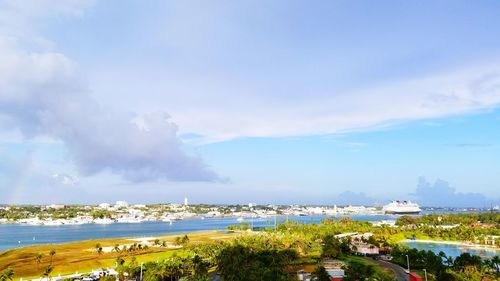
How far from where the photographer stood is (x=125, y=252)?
116 meters

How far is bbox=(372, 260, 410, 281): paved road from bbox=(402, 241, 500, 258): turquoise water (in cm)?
3446

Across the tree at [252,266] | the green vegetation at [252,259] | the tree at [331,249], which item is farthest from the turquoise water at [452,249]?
the tree at [252,266]

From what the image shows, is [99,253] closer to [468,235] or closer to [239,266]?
[239,266]

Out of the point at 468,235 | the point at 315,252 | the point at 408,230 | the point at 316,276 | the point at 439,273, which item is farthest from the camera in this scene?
the point at 408,230

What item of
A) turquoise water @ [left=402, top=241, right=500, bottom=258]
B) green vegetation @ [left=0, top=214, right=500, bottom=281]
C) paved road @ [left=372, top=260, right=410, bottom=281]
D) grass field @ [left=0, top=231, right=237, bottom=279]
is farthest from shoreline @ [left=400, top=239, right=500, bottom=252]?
grass field @ [left=0, top=231, right=237, bottom=279]

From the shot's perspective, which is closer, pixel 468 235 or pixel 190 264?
pixel 190 264

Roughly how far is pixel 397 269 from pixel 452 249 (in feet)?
179

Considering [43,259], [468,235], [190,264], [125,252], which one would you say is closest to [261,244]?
[190,264]

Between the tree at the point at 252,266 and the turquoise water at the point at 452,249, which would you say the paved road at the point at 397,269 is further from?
the turquoise water at the point at 452,249

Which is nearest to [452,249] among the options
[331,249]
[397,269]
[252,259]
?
[331,249]

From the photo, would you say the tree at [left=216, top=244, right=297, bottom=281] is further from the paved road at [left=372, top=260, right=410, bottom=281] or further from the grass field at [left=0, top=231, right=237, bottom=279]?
the grass field at [left=0, top=231, right=237, bottom=279]

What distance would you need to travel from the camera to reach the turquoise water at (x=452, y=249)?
394 feet

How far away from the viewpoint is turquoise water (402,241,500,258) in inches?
4732

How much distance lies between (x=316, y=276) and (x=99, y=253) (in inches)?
2812
